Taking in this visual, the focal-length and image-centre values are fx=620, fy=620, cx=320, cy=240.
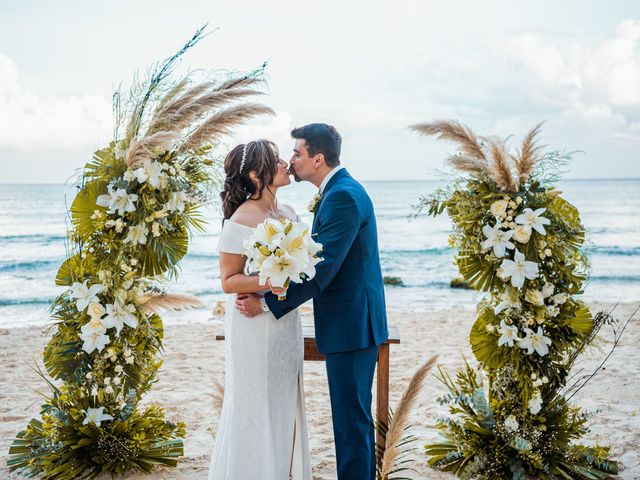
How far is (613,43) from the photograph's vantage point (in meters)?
29.9

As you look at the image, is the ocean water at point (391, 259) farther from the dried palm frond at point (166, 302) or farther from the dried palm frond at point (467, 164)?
the dried palm frond at point (166, 302)

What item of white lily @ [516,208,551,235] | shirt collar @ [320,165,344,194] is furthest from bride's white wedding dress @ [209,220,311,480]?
white lily @ [516,208,551,235]

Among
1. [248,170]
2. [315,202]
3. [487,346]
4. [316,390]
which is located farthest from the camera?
[316,390]

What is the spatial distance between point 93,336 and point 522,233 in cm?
288

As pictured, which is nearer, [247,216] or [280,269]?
[280,269]

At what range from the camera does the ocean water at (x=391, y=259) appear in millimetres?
15172

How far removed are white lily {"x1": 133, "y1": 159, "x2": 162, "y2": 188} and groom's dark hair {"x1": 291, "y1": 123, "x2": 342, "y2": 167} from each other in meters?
A: 1.00

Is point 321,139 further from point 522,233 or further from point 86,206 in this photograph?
point 86,206

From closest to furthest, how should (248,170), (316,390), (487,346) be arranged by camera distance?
1. (248,170)
2. (487,346)
3. (316,390)

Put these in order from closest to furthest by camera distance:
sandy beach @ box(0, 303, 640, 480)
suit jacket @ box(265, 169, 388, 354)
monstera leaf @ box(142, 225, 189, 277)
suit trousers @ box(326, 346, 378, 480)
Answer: suit jacket @ box(265, 169, 388, 354)
suit trousers @ box(326, 346, 378, 480)
monstera leaf @ box(142, 225, 189, 277)
sandy beach @ box(0, 303, 640, 480)

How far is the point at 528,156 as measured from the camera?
409cm

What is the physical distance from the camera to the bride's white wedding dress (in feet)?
12.1

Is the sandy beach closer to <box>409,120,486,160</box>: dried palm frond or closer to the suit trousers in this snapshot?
the suit trousers

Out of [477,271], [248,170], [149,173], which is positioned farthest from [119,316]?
[477,271]
